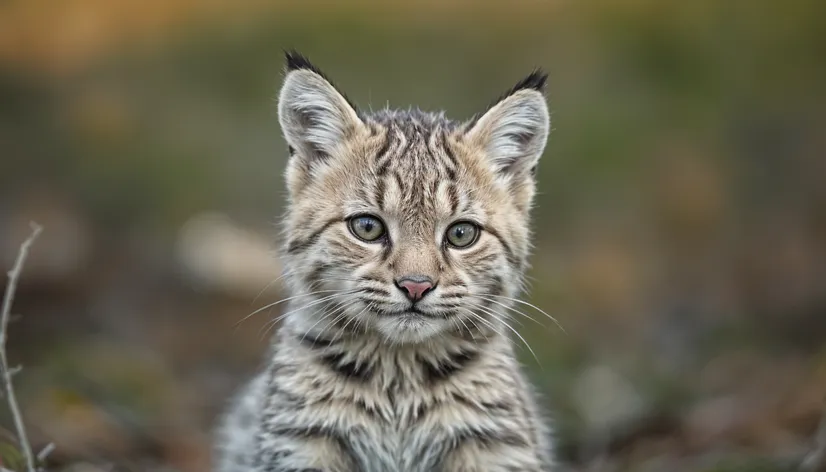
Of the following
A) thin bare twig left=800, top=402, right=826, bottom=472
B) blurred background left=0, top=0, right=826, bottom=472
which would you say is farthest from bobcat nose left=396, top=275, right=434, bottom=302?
blurred background left=0, top=0, right=826, bottom=472

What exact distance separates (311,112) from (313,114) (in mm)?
17

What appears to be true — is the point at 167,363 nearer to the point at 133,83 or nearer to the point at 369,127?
the point at 133,83

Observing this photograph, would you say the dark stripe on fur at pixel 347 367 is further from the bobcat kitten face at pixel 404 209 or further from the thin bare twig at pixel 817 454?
the thin bare twig at pixel 817 454

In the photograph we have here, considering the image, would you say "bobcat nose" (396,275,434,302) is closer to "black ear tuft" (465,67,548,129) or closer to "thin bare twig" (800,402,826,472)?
"black ear tuft" (465,67,548,129)

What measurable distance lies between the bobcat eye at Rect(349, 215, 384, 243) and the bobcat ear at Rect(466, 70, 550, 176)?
2.34 ft

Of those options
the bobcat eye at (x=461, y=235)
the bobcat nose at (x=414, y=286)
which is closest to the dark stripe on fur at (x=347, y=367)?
the bobcat nose at (x=414, y=286)

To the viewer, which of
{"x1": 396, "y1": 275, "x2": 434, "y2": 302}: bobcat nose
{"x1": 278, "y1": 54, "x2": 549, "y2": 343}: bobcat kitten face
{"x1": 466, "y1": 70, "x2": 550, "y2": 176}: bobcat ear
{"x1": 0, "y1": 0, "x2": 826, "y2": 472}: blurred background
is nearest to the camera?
{"x1": 396, "y1": 275, "x2": 434, "y2": 302}: bobcat nose

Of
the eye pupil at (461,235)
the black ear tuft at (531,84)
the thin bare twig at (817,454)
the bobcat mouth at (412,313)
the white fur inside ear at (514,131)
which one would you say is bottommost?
the thin bare twig at (817,454)

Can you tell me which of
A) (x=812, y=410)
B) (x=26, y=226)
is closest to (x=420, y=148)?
(x=812, y=410)

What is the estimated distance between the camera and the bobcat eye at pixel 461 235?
4.52 meters

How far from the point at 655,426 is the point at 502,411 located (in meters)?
3.00

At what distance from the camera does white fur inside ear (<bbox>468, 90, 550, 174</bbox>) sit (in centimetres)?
484

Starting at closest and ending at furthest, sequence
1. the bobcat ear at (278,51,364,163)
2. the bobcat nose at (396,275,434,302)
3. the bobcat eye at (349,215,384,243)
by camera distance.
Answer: the bobcat nose at (396,275,434,302)
the bobcat eye at (349,215,384,243)
the bobcat ear at (278,51,364,163)

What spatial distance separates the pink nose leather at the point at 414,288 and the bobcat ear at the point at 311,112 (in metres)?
0.97
